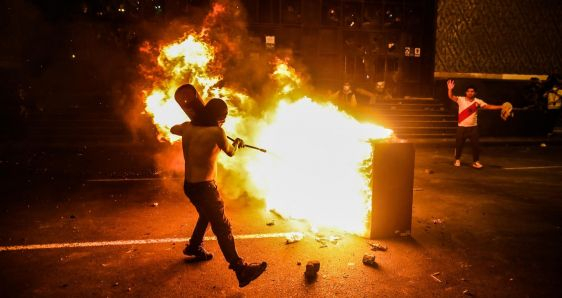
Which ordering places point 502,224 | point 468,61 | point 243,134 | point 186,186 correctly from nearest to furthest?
point 186,186 < point 502,224 < point 243,134 < point 468,61

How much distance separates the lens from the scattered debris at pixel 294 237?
19.0ft

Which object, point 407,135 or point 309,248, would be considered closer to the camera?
point 309,248

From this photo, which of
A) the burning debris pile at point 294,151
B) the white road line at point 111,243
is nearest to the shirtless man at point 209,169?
the white road line at point 111,243

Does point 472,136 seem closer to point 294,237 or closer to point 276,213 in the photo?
point 276,213

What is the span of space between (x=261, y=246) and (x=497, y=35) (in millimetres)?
20957

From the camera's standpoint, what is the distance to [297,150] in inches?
267

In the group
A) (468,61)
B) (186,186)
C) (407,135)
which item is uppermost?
(468,61)

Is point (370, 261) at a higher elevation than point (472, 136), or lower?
lower

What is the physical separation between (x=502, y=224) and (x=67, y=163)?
10.8 meters

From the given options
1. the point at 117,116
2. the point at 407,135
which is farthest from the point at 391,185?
the point at 117,116

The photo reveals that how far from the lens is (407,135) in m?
17.4

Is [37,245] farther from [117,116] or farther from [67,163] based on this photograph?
[117,116]

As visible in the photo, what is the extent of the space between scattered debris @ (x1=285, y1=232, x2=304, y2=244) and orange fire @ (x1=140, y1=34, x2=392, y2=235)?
61cm

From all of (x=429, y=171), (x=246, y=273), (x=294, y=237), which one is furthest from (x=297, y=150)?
(x=429, y=171)
